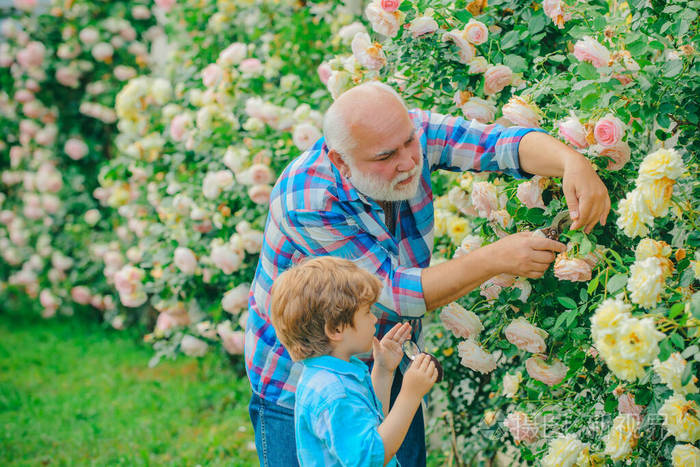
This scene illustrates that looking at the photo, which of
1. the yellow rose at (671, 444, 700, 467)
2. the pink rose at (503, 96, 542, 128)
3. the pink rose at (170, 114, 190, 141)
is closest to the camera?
the yellow rose at (671, 444, 700, 467)

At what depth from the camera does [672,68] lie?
68.8 inches

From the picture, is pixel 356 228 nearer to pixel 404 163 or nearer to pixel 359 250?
pixel 359 250

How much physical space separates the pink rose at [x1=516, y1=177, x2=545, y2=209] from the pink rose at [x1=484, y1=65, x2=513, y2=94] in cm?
37

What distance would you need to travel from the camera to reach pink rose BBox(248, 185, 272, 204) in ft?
10.5

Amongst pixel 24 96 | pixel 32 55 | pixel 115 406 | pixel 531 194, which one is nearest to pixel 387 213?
pixel 531 194

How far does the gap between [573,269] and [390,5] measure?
3.35 ft

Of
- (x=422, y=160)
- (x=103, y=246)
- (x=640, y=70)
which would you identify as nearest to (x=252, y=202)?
(x=422, y=160)

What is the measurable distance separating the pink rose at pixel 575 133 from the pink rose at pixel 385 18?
2.30ft

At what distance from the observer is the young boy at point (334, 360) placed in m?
1.70

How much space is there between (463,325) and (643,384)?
53 cm

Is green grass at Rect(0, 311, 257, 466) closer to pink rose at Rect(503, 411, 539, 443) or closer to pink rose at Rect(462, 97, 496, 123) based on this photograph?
pink rose at Rect(503, 411, 539, 443)

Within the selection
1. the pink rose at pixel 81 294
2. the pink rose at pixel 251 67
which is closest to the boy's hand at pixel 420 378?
the pink rose at pixel 251 67

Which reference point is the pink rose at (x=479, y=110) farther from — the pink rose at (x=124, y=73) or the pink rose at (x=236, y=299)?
the pink rose at (x=124, y=73)

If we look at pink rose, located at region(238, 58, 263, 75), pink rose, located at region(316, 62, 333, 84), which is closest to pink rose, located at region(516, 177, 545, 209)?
pink rose, located at region(316, 62, 333, 84)
